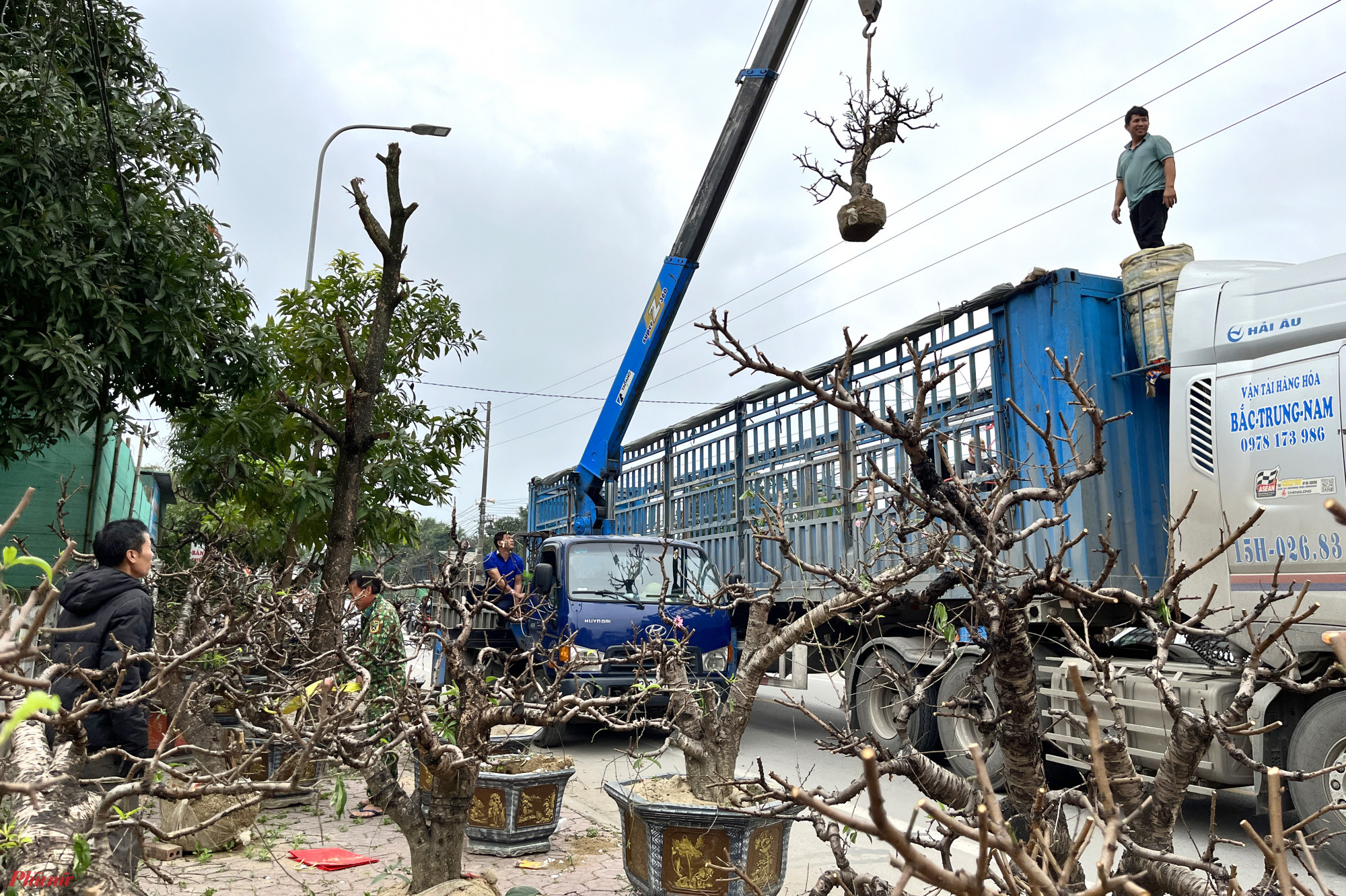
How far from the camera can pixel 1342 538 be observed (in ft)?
14.9

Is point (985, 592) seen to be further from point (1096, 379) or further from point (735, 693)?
point (1096, 379)

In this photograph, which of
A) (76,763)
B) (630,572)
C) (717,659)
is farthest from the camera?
(630,572)

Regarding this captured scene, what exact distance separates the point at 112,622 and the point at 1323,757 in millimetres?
5632

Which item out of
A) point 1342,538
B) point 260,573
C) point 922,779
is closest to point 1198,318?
point 1342,538

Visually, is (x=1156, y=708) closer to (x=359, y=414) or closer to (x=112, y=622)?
(x=359, y=414)

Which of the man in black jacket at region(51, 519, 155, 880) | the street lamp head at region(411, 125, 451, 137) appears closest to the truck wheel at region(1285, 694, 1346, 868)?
the man in black jacket at region(51, 519, 155, 880)

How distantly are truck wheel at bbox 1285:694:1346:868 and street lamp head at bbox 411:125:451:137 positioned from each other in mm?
9894

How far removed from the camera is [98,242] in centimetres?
639

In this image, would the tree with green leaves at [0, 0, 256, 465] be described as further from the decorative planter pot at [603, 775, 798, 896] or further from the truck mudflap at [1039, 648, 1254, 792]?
the truck mudflap at [1039, 648, 1254, 792]

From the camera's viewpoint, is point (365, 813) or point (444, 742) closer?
point (444, 742)

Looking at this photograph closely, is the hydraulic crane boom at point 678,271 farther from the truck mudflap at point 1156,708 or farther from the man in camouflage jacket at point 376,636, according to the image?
the truck mudflap at point 1156,708

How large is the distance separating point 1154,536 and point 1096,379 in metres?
1.09

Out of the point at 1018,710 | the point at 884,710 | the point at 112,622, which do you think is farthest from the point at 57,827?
the point at 884,710

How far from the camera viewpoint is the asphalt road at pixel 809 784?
4.75 m
